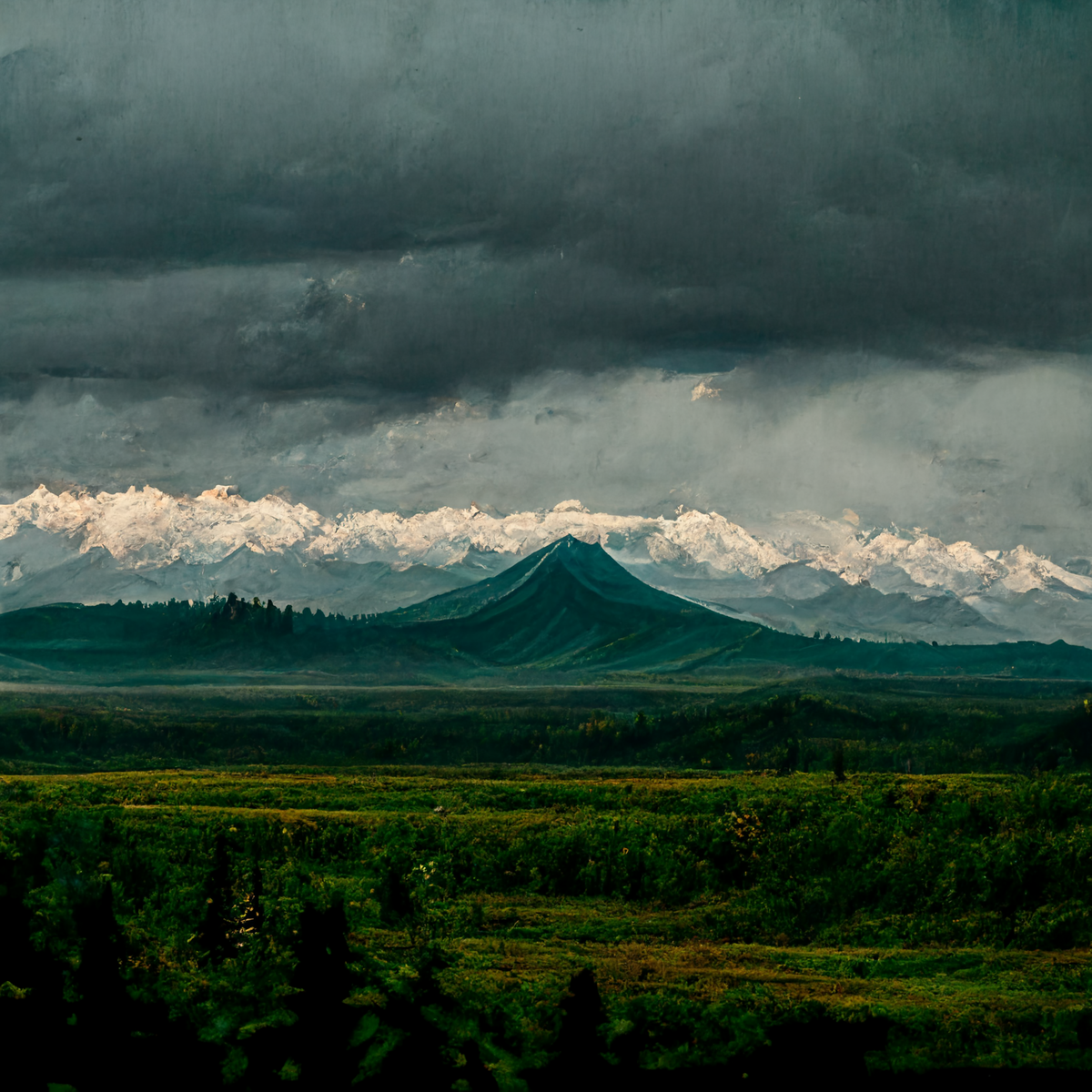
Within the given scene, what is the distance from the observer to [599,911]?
77688 millimetres

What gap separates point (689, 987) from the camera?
56.4m

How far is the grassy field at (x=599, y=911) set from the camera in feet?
166

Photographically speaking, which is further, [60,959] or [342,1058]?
[60,959]

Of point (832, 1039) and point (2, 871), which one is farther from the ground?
point (2, 871)

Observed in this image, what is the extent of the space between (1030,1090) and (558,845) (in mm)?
39092

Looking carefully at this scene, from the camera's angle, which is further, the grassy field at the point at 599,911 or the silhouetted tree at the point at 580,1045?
the grassy field at the point at 599,911

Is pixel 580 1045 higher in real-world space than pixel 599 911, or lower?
higher

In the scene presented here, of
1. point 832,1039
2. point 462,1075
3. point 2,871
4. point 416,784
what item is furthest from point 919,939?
point 416,784

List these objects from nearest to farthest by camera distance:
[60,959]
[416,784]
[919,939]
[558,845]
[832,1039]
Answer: [832,1039] → [60,959] → [919,939] → [558,845] → [416,784]

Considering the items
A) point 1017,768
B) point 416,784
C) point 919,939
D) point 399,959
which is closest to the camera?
point 399,959

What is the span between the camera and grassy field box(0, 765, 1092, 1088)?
50.7m

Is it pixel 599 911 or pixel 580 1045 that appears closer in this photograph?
pixel 580 1045

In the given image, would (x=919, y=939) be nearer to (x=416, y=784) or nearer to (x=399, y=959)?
(x=399, y=959)

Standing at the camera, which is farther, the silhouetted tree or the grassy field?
the grassy field
